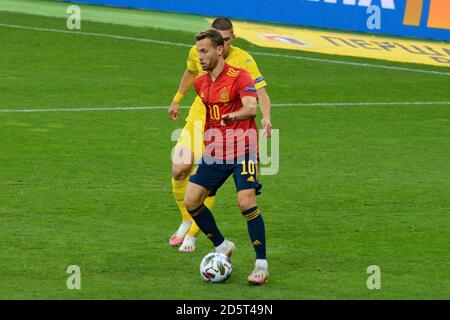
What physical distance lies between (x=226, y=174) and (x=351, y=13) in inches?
599

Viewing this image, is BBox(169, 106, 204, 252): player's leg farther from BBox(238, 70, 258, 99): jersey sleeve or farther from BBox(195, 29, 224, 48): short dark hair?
BBox(195, 29, 224, 48): short dark hair

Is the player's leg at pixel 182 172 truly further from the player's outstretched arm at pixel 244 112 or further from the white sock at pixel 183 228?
the player's outstretched arm at pixel 244 112

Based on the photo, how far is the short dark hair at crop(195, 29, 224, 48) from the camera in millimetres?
10320

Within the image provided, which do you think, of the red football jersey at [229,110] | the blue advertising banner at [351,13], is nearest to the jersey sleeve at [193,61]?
the red football jersey at [229,110]

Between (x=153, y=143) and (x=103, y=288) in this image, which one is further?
(x=153, y=143)

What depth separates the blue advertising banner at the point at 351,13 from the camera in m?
24.8

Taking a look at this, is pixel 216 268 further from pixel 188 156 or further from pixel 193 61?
pixel 193 61

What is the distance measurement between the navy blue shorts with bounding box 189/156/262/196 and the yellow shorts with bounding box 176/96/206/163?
88 centimetres

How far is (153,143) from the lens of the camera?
54.7 ft

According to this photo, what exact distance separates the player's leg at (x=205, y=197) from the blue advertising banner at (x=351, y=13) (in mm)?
14552

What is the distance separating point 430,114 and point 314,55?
16.6ft
